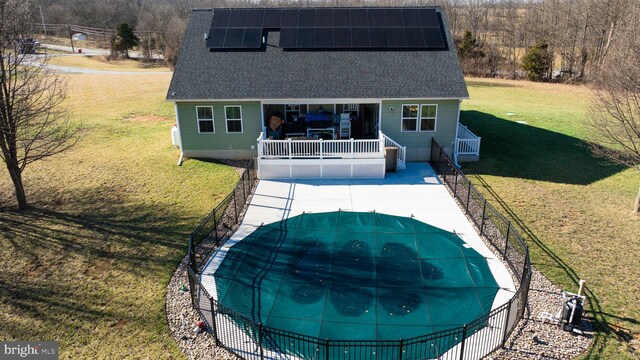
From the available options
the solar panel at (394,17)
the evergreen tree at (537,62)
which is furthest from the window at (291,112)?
the evergreen tree at (537,62)

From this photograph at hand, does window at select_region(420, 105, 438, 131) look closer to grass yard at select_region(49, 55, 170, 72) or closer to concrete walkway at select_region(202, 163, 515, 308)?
concrete walkway at select_region(202, 163, 515, 308)

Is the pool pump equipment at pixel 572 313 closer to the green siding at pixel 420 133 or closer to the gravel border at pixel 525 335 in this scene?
the gravel border at pixel 525 335

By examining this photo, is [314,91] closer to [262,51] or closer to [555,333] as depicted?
[262,51]

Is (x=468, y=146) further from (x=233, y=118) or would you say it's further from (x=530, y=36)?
(x=530, y=36)

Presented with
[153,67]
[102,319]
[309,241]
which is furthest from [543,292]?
[153,67]

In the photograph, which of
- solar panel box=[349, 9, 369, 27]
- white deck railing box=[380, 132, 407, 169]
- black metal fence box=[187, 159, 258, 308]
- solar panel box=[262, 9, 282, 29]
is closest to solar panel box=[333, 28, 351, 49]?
solar panel box=[349, 9, 369, 27]
